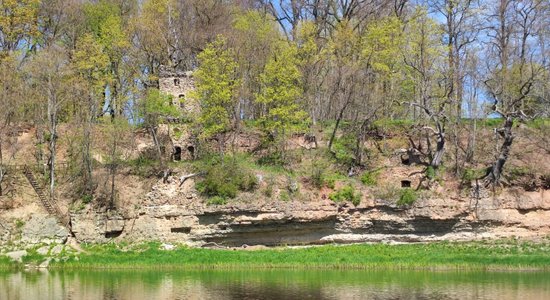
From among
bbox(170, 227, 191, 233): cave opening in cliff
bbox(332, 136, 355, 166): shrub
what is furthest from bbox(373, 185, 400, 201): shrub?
bbox(170, 227, 191, 233): cave opening in cliff

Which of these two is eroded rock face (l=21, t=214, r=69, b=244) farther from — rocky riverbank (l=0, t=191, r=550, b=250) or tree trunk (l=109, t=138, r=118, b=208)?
tree trunk (l=109, t=138, r=118, b=208)

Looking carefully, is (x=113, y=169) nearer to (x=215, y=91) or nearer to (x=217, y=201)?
(x=217, y=201)

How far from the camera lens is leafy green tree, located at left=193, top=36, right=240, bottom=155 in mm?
46625

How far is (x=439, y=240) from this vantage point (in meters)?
43.0

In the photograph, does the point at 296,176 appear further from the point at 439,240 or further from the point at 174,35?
the point at 174,35

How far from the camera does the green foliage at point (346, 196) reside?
144ft

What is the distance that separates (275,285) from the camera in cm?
2802

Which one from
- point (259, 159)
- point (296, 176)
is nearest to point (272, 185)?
point (296, 176)

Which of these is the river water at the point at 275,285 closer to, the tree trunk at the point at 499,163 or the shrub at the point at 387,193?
the shrub at the point at 387,193

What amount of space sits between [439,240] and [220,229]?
15.3 metres

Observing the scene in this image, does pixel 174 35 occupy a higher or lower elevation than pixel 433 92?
higher

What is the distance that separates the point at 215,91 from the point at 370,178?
1337cm

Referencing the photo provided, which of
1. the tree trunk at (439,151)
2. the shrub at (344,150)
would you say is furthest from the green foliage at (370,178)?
the tree trunk at (439,151)

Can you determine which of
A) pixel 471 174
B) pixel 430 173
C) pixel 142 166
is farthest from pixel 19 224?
pixel 471 174
